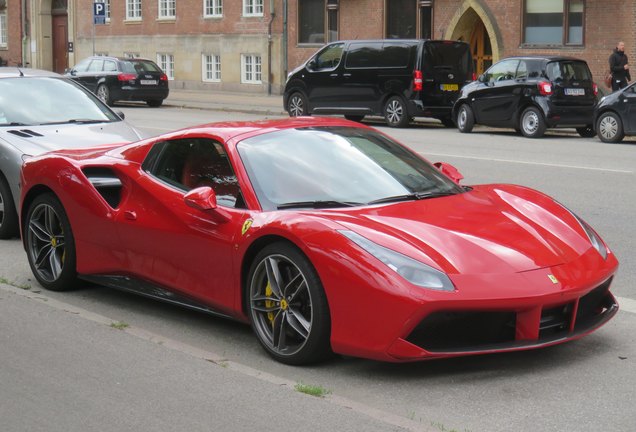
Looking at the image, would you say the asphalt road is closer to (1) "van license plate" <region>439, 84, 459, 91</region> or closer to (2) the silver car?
(2) the silver car

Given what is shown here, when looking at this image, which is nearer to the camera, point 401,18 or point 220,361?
point 220,361

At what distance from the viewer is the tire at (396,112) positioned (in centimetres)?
2563

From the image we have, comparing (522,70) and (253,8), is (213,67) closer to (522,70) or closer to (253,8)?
(253,8)

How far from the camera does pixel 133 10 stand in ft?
160

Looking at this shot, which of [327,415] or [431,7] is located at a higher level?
[431,7]

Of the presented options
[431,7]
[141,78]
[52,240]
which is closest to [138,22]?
[141,78]

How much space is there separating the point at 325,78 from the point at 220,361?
2170 centimetres

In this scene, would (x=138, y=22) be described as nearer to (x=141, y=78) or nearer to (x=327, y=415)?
(x=141, y=78)

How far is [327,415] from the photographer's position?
16.7ft

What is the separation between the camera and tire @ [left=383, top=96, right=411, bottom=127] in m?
25.6

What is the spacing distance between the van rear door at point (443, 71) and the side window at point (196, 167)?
61.4 ft

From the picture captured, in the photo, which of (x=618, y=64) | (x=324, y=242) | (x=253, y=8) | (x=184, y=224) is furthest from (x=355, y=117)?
(x=324, y=242)

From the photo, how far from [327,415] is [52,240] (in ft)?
11.6

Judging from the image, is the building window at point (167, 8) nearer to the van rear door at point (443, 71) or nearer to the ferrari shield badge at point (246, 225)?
the van rear door at point (443, 71)
